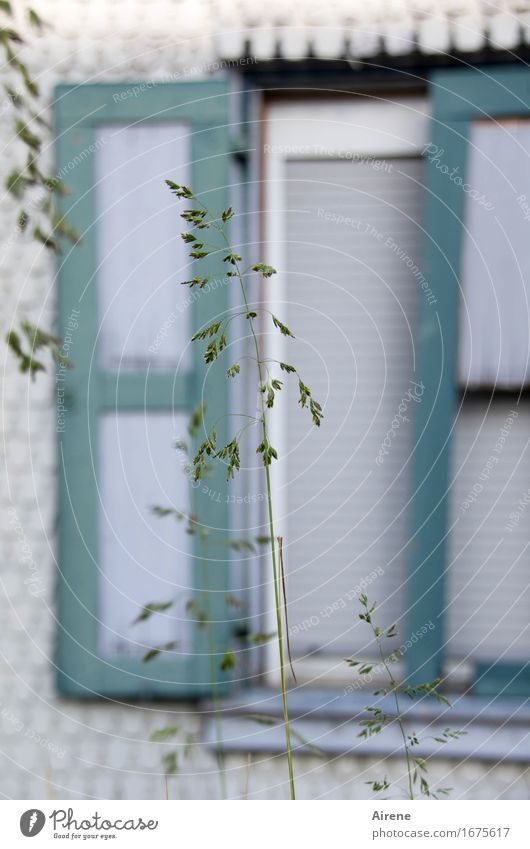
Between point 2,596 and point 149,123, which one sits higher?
point 149,123

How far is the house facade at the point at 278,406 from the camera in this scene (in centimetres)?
138

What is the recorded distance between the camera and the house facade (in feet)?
4.52

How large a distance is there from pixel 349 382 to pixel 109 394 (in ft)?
1.31

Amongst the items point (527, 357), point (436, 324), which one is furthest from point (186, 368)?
point (527, 357)

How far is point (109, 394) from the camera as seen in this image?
143 centimetres

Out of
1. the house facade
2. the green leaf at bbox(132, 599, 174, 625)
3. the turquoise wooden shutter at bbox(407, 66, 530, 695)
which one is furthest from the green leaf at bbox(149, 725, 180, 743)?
the turquoise wooden shutter at bbox(407, 66, 530, 695)

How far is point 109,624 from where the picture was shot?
1458 mm

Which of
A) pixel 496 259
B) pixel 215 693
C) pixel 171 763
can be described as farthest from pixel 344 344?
pixel 171 763

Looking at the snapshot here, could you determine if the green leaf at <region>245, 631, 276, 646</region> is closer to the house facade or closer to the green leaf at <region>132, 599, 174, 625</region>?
the house facade

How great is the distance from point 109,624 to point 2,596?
0.20 m
